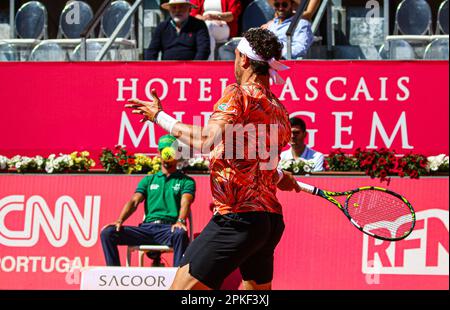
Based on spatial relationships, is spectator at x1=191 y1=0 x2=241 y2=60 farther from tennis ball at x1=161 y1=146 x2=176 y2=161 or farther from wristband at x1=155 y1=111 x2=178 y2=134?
wristband at x1=155 y1=111 x2=178 y2=134

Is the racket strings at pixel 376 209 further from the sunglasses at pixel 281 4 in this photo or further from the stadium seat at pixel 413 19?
the stadium seat at pixel 413 19

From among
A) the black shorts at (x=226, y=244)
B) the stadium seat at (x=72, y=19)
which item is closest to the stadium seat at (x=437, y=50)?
the stadium seat at (x=72, y=19)

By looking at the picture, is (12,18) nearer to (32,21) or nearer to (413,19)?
(32,21)

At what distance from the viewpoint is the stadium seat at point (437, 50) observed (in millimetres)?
11250

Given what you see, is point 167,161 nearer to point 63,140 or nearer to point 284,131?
point 63,140

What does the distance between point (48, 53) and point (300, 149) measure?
3700mm

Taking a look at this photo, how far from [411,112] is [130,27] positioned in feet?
12.2

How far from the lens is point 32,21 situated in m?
12.6

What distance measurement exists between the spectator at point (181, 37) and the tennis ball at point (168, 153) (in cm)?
188

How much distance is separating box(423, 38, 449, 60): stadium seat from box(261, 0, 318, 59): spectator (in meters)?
1.44

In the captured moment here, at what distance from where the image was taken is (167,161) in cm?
922

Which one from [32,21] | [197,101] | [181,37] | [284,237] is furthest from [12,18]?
[284,237]

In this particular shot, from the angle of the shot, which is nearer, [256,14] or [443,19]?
[256,14]

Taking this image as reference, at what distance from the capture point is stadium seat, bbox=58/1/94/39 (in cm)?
1246
